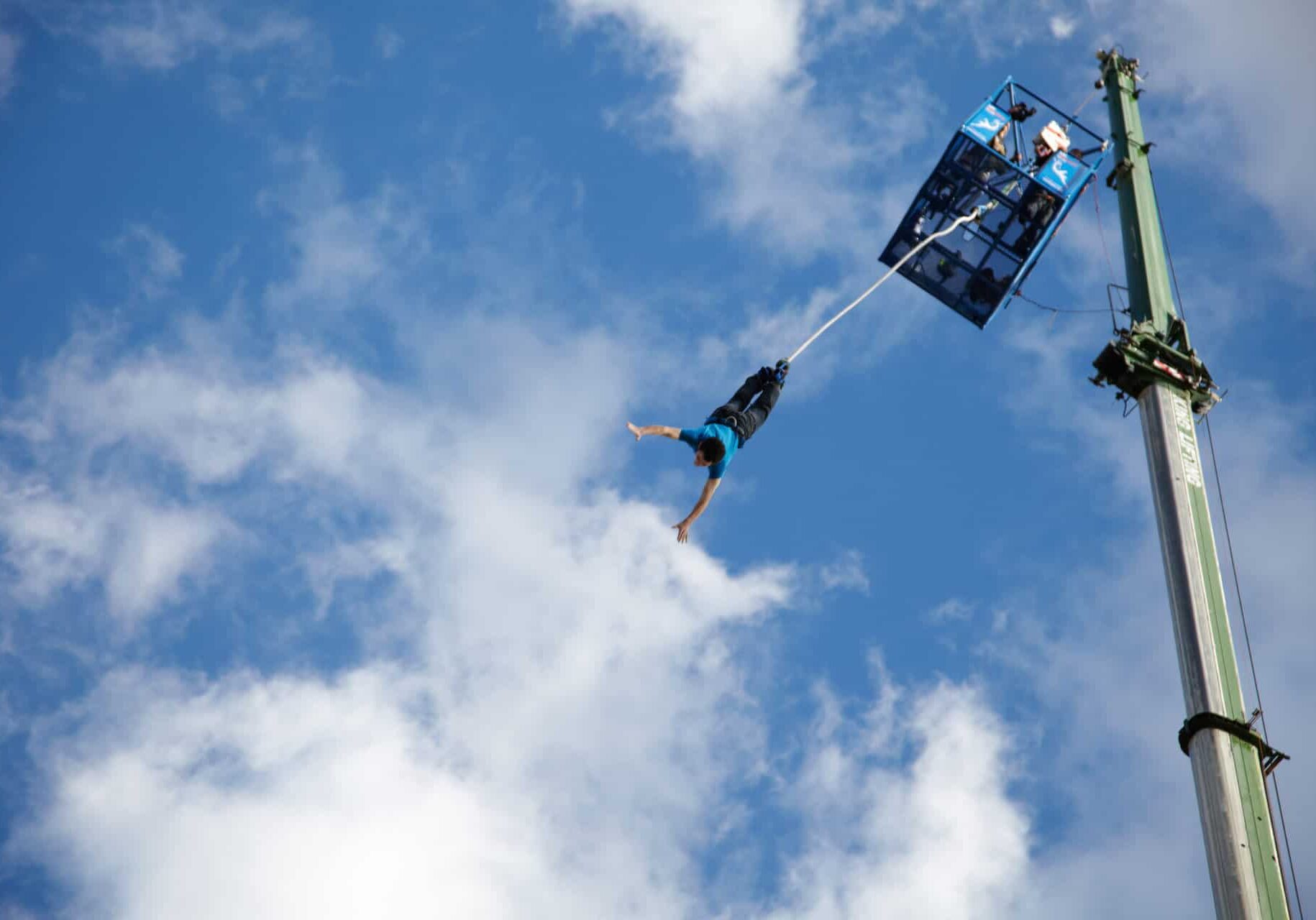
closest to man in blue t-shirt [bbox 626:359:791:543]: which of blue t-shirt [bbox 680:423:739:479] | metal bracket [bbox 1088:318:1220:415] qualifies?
blue t-shirt [bbox 680:423:739:479]

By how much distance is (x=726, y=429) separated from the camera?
17.8 m

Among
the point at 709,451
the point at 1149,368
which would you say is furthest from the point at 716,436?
the point at 1149,368

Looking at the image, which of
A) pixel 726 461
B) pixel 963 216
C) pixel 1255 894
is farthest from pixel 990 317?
pixel 1255 894

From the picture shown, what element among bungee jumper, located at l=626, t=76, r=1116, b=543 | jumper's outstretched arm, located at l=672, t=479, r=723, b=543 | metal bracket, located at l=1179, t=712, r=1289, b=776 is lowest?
metal bracket, located at l=1179, t=712, r=1289, b=776

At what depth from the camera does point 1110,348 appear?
17.8 m

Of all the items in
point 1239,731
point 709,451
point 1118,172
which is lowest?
point 1239,731

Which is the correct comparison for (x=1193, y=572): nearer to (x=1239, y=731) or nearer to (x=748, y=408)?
(x=1239, y=731)

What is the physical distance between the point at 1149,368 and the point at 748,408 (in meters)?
4.52

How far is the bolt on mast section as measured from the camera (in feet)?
47.0

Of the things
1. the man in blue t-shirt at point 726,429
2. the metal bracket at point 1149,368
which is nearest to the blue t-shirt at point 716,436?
the man in blue t-shirt at point 726,429

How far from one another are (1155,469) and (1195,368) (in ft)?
5.25

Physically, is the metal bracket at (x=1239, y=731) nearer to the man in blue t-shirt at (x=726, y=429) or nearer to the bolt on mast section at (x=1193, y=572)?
the bolt on mast section at (x=1193, y=572)

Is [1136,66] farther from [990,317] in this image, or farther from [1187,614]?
[1187,614]

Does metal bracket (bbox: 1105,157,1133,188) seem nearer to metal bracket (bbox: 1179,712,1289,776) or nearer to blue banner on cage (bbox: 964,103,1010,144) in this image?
blue banner on cage (bbox: 964,103,1010,144)
